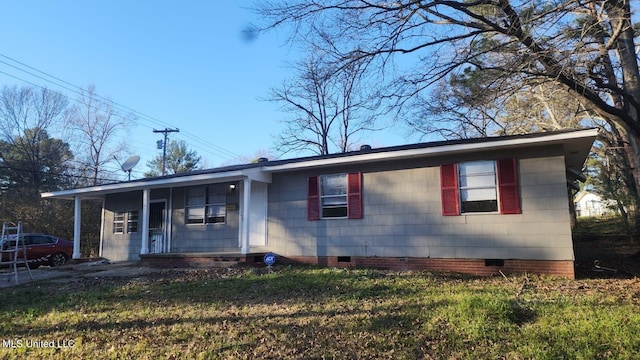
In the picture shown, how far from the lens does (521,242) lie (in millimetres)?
9312

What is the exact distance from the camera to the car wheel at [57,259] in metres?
16.5

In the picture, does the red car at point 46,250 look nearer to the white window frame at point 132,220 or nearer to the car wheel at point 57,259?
the car wheel at point 57,259

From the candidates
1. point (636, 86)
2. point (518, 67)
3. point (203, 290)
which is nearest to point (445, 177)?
point (518, 67)

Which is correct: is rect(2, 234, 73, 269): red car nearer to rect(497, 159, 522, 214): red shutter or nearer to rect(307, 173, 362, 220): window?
rect(307, 173, 362, 220): window

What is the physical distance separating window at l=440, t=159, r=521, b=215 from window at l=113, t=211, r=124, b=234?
1180 centimetres

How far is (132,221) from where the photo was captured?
15.9 metres

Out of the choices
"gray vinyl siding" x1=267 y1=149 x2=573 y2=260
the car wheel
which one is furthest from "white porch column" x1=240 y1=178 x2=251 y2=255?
the car wheel

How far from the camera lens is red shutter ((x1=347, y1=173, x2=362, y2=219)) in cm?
1127

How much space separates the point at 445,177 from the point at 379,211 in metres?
1.85

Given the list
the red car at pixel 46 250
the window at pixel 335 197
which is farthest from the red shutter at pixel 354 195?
the red car at pixel 46 250

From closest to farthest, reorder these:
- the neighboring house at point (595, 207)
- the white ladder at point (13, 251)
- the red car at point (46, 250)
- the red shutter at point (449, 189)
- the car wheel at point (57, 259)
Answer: the red shutter at point (449, 189) → the white ladder at point (13, 251) → the red car at point (46, 250) → the car wheel at point (57, 259) → the neighboring house at point (595, 207)

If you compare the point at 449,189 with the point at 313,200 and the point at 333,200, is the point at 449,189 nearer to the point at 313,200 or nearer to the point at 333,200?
the point at 333,200

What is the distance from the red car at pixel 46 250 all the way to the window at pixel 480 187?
46.2 feet

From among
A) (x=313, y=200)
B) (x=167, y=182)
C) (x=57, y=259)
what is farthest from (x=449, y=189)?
(x=57, y=259)
